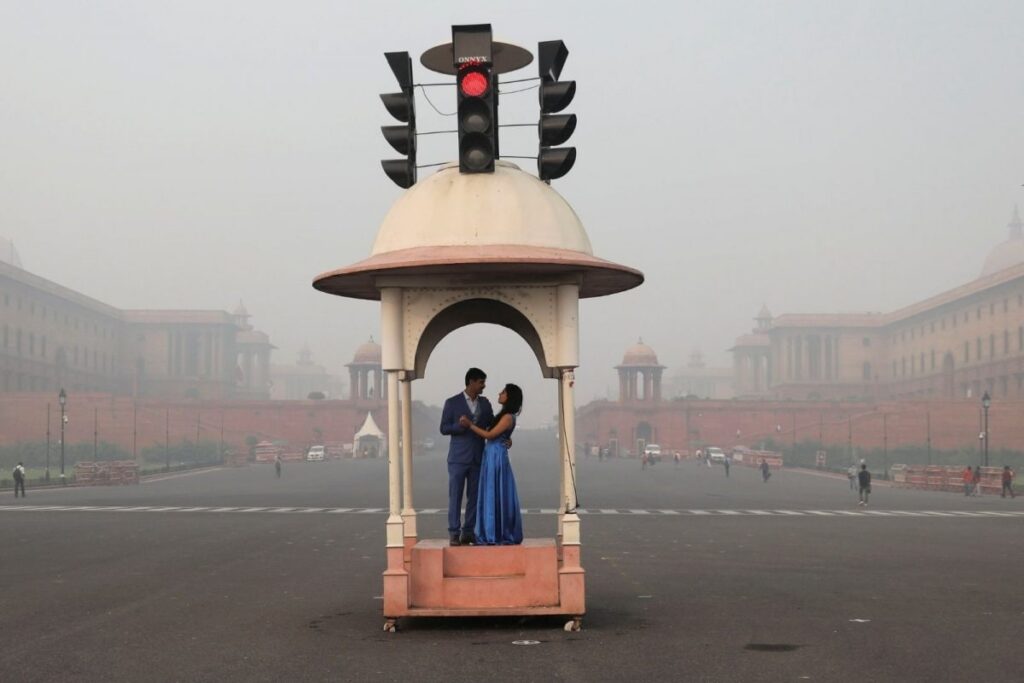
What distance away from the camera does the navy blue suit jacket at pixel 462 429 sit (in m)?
11.5

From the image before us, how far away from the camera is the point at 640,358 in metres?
119

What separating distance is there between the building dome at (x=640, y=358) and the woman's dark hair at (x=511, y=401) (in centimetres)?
10716

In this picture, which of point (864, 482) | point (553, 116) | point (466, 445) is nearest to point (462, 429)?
point (466, 445)

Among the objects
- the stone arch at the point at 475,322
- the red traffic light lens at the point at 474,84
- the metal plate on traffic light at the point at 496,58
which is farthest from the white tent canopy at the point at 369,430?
the red traffic light lens at the point at 474,84

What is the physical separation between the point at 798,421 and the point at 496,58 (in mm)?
93267

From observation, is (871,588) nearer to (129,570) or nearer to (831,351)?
(129,570)

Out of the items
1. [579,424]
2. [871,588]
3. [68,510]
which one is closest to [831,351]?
[579,424]

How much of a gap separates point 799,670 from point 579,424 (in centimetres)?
14393

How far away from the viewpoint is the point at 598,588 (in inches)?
562

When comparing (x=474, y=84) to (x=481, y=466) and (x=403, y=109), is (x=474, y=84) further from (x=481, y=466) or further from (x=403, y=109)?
(x=481, y=466)

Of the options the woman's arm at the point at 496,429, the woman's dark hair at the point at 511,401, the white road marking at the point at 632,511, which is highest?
the woman's dark hair at the point at 511,401

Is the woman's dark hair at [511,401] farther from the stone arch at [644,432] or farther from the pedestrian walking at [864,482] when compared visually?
the stone arch at [644,432]

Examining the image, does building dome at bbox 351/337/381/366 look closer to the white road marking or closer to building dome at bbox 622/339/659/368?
building dome at bbox 622/339/659/368

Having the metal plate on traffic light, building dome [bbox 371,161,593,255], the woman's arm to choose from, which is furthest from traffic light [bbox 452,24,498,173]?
the woman's arm
